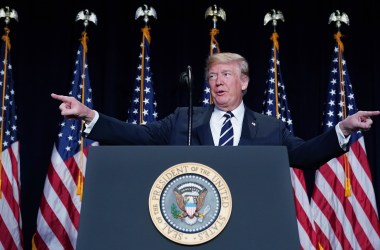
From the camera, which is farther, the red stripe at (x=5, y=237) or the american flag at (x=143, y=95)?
the american flag at (x=143, y=95)

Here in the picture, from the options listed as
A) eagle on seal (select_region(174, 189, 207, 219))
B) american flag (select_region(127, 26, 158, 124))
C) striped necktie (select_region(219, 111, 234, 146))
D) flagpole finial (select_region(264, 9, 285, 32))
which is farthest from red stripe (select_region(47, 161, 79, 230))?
eagle on seal (select_region(174, 189, 207, 219))

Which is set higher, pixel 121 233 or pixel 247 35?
pixel 247 35

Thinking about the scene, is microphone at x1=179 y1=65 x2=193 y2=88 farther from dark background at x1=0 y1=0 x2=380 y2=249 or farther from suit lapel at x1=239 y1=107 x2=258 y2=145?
dark background at x1=0 y1=0 x2=380 y2=249

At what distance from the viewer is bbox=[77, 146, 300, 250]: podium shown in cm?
150

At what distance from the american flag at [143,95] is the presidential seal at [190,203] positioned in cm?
340

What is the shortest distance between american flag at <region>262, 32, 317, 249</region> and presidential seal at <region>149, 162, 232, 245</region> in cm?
325

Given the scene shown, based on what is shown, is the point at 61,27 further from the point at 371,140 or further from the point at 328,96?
the point at 371,140

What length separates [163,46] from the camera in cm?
568

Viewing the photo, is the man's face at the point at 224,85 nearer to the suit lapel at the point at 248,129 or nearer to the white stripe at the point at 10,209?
the suit lapel at the point at 248,129

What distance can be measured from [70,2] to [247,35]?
1.78m

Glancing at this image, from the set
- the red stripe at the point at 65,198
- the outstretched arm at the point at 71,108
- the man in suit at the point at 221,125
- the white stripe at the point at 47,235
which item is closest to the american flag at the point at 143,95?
the red stripe at the point at 65,198

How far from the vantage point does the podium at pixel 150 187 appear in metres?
1.50

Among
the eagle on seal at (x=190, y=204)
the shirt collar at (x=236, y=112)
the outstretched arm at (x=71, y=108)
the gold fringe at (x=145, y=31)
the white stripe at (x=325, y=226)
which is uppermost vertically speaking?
the gold fringe at (x=145, y=31)

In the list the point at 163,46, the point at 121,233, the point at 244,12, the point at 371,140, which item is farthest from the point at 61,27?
the point at 121,233
